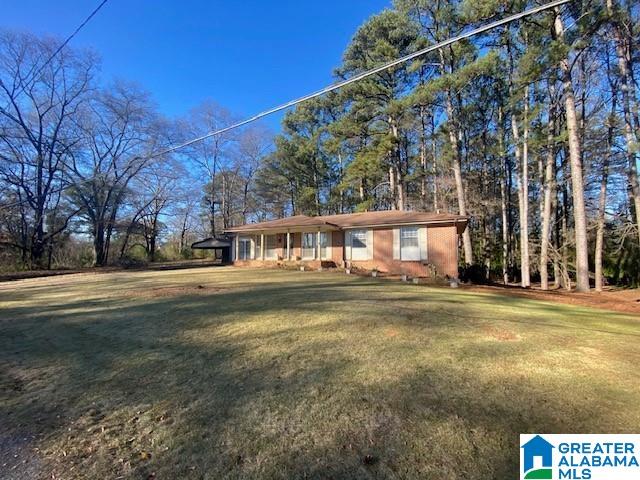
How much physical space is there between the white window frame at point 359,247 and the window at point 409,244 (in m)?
1.91

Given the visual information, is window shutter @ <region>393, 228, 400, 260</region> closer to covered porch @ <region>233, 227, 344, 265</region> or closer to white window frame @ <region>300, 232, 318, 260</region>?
covered porch @ <region>233, 227, 344, 265</region>

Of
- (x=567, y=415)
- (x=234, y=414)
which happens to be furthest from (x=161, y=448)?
(x=567, y=415)

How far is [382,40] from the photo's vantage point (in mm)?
18719

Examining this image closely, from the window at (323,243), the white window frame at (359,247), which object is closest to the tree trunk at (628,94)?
the white window frame at (359,247)

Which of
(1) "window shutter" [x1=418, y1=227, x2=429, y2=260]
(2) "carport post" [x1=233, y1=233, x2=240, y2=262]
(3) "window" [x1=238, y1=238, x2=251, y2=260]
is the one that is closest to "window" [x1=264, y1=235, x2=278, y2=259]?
(3) "window" [x1=238, y1=238, x2=251, y2=260]

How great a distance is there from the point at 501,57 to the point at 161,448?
775 inches

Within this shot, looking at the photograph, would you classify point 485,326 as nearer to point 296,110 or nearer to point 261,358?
point 261,358

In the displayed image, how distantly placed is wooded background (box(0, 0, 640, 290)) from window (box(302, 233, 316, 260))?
5723mm

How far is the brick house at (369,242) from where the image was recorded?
14945 mm

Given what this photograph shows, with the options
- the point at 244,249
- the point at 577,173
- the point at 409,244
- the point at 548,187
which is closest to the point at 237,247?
the point at 244,249

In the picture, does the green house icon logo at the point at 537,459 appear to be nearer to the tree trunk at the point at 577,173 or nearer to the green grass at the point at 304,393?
the green grass at the point at 304,393

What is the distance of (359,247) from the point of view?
57.5 ft

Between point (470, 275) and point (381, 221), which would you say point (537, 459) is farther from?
point (470, 275)
